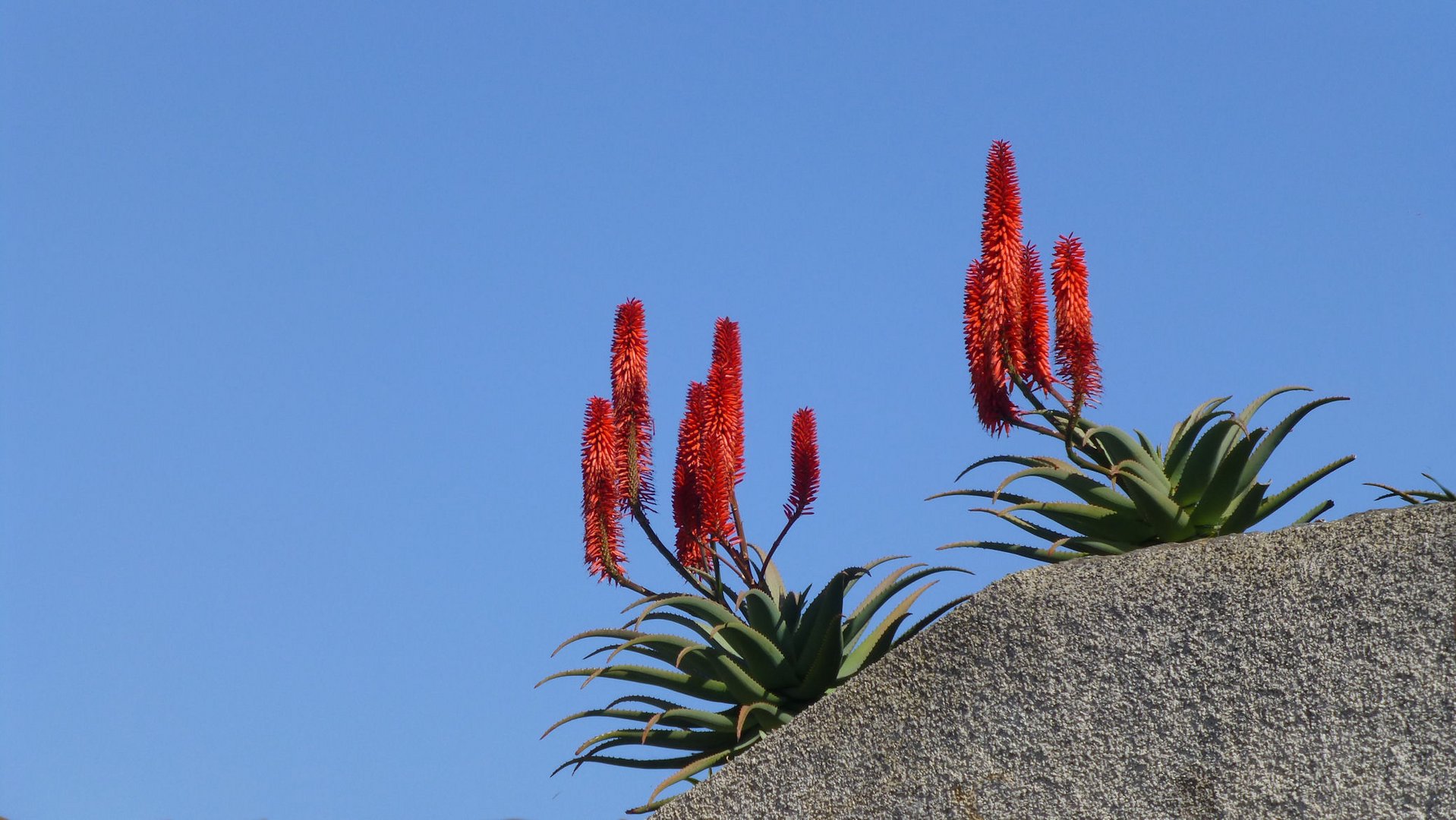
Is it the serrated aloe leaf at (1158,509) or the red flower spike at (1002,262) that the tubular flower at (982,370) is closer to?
the red flower spike at (1002,262)

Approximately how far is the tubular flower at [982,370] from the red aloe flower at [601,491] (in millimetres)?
1743

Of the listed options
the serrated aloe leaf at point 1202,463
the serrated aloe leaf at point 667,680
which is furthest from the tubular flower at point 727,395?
the serrated aloe leaf at point 1202,463

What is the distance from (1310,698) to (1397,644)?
1.26 feet

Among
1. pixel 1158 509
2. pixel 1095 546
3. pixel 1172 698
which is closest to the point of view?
pixel 1172 698

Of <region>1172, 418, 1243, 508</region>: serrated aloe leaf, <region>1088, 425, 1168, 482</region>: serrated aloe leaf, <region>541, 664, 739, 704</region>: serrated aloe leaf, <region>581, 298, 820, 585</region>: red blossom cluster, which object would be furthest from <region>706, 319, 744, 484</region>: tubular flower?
<region>1172, 418, 1243, 508</region>: serrated aloe leaf

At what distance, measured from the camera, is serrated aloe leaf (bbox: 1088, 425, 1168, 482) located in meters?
7.49

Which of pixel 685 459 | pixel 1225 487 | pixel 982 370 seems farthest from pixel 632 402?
pixel 1225 487

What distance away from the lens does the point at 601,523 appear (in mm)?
7617

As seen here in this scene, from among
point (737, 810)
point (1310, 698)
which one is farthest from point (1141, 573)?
point (737, 810)

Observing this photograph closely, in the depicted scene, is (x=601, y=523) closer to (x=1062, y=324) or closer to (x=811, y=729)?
(x=811, y=729)

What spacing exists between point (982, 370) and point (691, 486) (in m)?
1.49

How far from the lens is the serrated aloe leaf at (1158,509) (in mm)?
7246

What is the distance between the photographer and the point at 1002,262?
7.43 m

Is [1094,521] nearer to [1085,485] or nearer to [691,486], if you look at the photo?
[1085,485]
